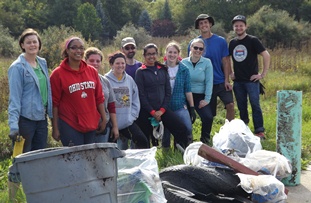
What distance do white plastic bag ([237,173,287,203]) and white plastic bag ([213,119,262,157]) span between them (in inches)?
36.0

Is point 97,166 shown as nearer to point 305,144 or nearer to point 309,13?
point 305,144

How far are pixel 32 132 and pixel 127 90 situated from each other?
58.1 inches

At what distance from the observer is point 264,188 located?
467cm

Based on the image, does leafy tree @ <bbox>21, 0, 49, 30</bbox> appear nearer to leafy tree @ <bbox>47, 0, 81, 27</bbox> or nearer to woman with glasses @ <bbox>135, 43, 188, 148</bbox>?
leafy tree @ <bbox>47, 0, 81, 27</bbox>

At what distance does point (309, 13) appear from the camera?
1750 inches

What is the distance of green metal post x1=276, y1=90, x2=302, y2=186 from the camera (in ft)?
18.4

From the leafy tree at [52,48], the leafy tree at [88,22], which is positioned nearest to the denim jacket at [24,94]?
the leafy tree at [52,48]

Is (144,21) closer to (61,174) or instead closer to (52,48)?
(52,48)

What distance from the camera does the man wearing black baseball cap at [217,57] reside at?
7570 millimetres

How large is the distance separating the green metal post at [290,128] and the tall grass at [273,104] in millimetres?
912

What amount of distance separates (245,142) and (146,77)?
1.63 m

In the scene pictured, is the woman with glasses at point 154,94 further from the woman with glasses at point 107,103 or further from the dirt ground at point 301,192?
the dirt ground at point 301,192

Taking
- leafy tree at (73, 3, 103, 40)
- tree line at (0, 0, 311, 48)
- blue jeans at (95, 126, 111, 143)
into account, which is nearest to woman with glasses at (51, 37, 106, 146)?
blue jeans at (95, 126, 111, 143)

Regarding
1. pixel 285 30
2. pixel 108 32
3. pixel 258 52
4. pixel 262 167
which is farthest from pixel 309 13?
pixel 262 167
